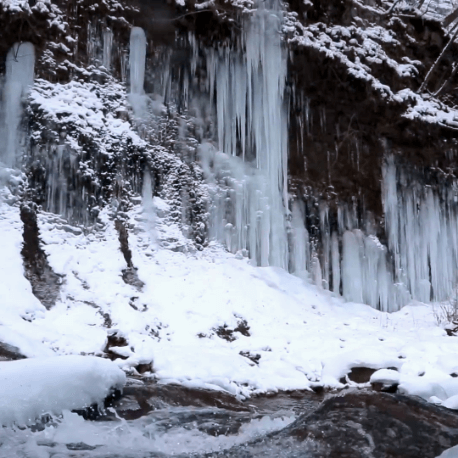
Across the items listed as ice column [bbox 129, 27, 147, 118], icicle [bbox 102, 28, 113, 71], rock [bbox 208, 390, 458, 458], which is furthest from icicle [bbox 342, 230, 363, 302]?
rock [bbox 208, 390, 458, 458]

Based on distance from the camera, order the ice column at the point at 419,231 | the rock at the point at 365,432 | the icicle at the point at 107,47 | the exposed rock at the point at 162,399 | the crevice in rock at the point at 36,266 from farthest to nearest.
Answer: the ice column at the point at 419,231 → the icicle at the point at 107,47 → the crevice in rock at the point at 36,266 → the exposed rock at the point at 162,399 → the rock at the point at 365,432

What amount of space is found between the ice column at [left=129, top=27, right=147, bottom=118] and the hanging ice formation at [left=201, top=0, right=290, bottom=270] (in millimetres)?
1317

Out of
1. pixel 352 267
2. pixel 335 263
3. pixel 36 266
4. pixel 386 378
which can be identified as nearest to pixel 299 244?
pixel 335 263

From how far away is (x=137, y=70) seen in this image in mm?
10953

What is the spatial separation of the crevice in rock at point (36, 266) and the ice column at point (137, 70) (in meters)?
3.06

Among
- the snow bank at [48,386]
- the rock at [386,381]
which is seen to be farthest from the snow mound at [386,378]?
the snow bank at [48,386]

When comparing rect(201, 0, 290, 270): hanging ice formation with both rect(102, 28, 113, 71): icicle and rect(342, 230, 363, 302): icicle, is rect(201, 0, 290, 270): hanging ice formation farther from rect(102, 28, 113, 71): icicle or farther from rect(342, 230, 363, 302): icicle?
rect(102, 28, 113, 71): icicle

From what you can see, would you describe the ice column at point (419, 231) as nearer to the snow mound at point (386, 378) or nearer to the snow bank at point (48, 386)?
the snow mound at point (386, 378)

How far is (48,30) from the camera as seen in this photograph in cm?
1019

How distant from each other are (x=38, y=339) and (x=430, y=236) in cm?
862

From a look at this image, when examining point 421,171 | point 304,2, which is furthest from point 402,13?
point 421,171

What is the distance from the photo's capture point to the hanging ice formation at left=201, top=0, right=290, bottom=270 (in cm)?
1089

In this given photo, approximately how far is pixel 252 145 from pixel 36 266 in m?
4.98

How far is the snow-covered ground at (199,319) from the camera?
7.03 meters
